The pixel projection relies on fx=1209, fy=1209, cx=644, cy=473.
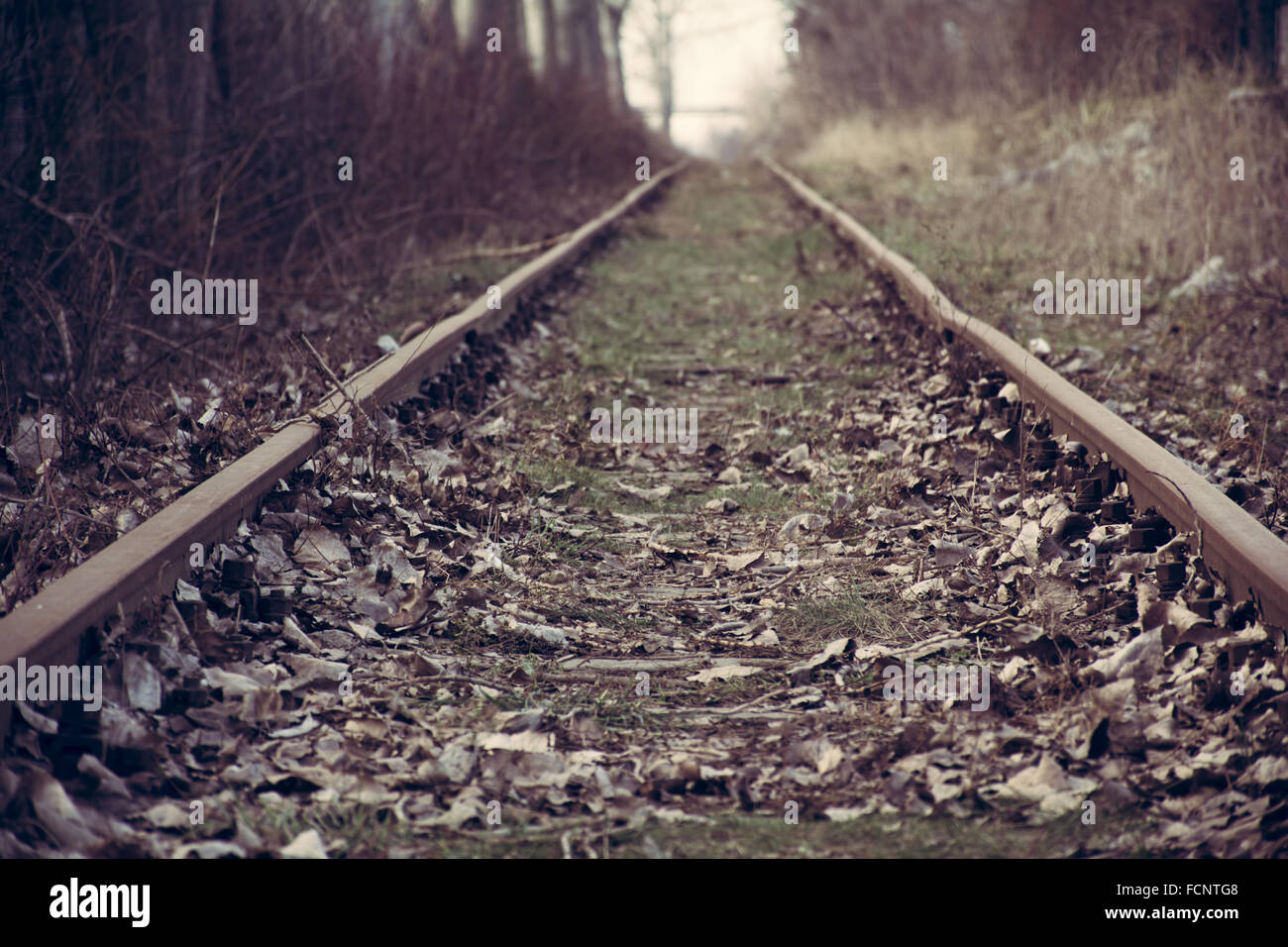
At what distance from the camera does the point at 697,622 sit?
12.0 ft

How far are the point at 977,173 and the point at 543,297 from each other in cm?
840

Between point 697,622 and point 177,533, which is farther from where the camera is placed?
point 697,622

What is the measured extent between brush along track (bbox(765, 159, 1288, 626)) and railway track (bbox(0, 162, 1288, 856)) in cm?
1

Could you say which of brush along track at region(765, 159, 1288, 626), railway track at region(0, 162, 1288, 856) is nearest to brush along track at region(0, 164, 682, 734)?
railway track at region(0, 162, 1288, 856)

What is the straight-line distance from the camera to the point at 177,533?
3.17 metres

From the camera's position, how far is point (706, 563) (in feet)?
13.5

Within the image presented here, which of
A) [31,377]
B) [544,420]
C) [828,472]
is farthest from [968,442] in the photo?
[31,377]

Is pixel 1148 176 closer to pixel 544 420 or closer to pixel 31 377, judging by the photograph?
pixel 544 420

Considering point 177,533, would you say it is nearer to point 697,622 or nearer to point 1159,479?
point 697,622

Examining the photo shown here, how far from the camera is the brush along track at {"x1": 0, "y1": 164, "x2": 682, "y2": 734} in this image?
2566 millimetres

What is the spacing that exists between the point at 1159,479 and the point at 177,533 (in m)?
2.86

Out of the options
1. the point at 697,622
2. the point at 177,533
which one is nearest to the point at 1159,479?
the point at 697,622

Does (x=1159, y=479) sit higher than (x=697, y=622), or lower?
higher

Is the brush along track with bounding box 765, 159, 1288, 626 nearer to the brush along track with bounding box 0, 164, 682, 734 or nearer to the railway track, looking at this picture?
the railway track
